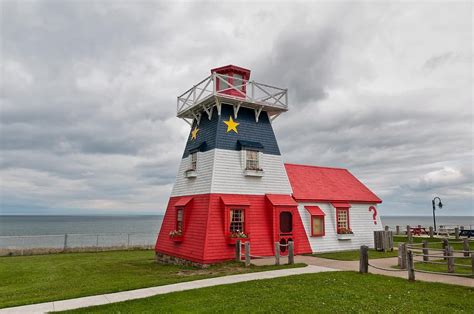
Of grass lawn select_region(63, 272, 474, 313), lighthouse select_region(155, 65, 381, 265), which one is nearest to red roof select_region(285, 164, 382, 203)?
lighthouse select_region(155, 65, 381, 265)

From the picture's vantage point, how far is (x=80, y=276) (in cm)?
1598

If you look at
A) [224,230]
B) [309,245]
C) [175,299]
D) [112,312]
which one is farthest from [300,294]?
[309,245]

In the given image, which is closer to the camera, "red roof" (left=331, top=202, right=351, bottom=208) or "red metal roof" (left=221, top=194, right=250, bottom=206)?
"red metal roof" (left=221, top=194, right=250, bottom=206)

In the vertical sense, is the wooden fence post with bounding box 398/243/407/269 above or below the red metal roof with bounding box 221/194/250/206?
below

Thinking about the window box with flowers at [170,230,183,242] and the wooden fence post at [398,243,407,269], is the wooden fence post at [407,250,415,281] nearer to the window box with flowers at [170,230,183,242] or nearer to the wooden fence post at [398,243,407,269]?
the wooden fence post at [398,243,407,269]

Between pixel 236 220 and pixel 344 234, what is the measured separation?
26.1 feet

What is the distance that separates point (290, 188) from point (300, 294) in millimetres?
11255

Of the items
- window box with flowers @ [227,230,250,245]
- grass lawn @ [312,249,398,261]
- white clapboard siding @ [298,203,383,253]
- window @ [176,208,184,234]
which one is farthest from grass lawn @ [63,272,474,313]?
window @ [176,208,184,234]

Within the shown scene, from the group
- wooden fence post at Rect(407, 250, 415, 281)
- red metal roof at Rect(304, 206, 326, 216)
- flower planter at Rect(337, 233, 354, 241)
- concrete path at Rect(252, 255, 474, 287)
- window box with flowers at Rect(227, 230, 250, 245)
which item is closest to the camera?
wooden fence post at Rect(407, 250, 415, 281)

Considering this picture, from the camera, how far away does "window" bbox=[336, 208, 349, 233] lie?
72.8 feet

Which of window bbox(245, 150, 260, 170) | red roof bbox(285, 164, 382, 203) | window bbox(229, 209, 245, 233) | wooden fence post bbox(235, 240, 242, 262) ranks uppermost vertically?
window bbox(245, 150, 260, 170)

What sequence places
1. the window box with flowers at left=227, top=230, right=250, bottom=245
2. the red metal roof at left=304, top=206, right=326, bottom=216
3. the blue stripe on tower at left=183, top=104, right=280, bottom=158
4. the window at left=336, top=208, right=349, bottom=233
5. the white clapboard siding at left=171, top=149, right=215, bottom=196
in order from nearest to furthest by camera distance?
the window box with flowers at left=227, top=230, right=250, bottom=245 < the white clapboard siding at left=171, top=149, right=215, bottom=196 < the blue stripe on tower at left=183, top=104, right=280, bottom=158 < the red metal roof at left=304, top=206, right=326, bottom=216 < the window at left=336, top=208, right=349, bottom=233

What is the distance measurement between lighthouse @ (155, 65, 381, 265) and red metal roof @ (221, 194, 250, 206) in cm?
6

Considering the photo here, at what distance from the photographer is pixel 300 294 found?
9.99m
